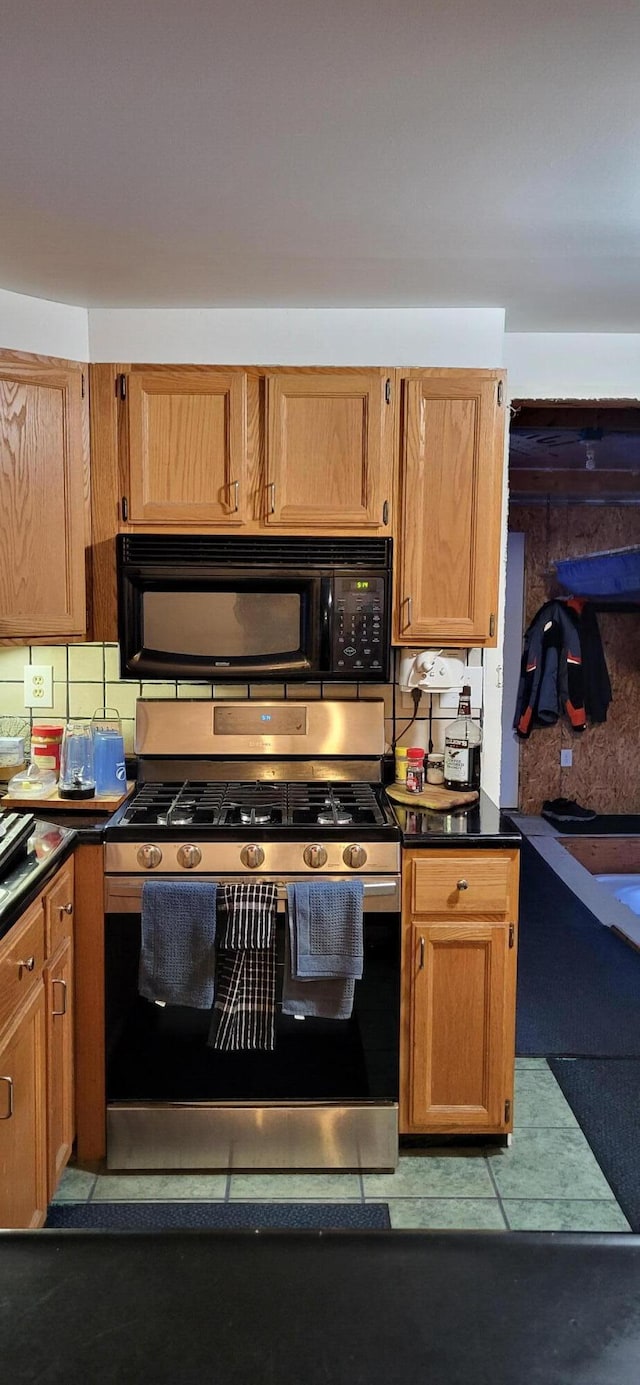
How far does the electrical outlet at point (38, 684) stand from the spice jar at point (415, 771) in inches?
46.0

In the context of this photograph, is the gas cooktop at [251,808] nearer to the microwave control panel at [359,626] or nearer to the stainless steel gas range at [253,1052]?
the stainless steel gas range at [253,1052]

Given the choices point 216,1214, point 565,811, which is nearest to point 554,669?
point 565,811

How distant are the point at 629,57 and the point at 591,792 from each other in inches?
225

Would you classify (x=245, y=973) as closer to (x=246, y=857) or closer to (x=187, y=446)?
(x=246, y=857)

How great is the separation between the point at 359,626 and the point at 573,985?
1731mm

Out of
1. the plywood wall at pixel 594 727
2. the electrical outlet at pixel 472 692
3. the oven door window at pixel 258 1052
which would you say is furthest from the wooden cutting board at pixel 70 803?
the plywood wall at pixel 594 727

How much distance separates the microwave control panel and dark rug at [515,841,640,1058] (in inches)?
54.3

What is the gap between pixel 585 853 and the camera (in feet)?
19.4

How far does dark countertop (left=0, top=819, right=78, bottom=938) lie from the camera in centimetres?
182

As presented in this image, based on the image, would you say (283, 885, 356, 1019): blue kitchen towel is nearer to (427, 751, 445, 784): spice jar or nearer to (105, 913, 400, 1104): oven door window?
(105, 913, 400, 1104): oven door window

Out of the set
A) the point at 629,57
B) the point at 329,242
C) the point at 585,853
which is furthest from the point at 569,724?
the point at 629,57

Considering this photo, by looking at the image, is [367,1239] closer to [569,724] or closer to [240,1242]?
[240,1242]

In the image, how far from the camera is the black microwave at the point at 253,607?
263cm

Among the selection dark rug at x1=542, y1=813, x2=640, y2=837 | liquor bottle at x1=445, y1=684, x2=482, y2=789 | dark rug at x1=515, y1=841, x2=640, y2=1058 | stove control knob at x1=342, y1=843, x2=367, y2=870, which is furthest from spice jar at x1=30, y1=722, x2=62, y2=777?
dark rug at x1=542, y1=813, x2=640, y2=837
